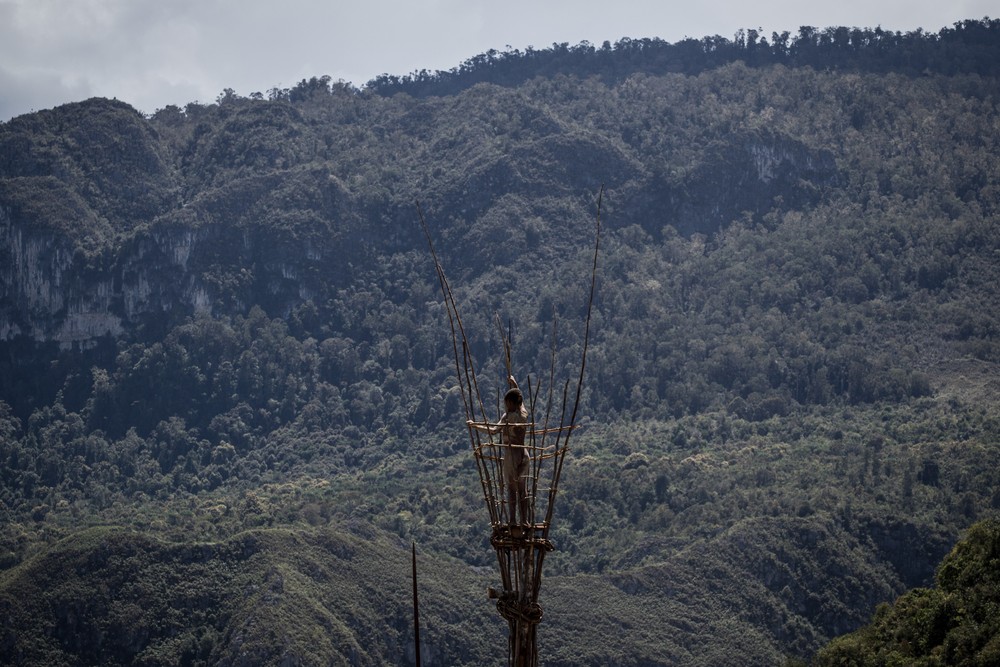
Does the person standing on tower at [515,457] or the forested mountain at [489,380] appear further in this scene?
the forested mountain at [489,380]

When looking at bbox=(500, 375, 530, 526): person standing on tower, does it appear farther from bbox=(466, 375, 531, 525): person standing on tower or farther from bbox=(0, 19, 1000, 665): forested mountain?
bbox=(0, 19, 1000, 665): forested mountain

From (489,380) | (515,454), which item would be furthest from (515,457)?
(489,380)

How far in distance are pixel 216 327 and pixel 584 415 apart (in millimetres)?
40030

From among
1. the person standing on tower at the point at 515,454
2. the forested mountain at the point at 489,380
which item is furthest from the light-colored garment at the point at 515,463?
the forested mountain at the point at 489,380

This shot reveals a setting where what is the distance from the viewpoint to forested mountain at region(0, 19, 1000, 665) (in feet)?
346

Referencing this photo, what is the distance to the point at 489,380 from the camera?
160625 mm

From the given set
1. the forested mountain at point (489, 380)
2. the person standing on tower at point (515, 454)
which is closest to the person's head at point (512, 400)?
the person standing on tower at point (515, 454)

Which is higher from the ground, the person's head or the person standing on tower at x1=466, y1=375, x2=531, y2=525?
the person's head

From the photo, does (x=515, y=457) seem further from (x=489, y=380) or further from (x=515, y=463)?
(x=489, y=380)

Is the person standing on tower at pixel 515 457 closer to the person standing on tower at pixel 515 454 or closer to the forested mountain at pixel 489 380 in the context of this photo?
the person standing on tower at pixel 515 454

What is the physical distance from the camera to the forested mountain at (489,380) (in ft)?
346

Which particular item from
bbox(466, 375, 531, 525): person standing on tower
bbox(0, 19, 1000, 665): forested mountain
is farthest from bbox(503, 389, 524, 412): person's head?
bbox(0, 19, 1000, 665): forested mountain

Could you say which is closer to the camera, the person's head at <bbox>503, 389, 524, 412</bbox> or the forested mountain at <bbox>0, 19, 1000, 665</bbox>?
the person's head at <bbox>503, 389, 524, 412</bbox>

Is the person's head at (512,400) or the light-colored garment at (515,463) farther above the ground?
the person's head at (512,400)
